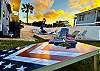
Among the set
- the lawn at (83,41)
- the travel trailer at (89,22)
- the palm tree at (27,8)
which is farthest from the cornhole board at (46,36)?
the travel trailer at (89,22)

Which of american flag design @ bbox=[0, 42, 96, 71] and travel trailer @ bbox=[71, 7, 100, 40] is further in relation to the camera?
travel trailer @ bbox=[71, 7, 100, 40]

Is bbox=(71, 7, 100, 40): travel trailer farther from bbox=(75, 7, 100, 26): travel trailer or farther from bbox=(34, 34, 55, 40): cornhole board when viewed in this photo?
bbox=(34, 34, 55, 40): cornhole board

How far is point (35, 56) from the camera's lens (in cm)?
268

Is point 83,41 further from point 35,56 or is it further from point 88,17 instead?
point 35,56

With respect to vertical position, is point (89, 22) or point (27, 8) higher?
point (27, 8)

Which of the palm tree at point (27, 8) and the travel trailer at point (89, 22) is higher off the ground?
the palm tree at point (27, 8)

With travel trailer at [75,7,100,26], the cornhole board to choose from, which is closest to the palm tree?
the cornhole board

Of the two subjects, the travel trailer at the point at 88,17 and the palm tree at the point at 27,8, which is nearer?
the palm tree at the point at 27,8

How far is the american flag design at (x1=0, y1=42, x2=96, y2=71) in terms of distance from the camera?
2.41 meters

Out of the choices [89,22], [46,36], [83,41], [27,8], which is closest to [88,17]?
[89,22]

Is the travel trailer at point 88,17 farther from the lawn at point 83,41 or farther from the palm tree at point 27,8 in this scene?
the palm tree at point 27,8

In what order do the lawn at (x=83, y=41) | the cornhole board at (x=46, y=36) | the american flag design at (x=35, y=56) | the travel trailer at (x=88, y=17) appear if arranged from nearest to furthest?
1. the american flag design at (x=35, y=56)
2. the lawn at (x=83, y=41)
3. the cornhole board at (x=46, y=36)
4. the travel trailer at (x=88, y=17)

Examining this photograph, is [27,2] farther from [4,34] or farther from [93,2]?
[93,2]

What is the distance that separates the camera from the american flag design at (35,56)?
2.41m
